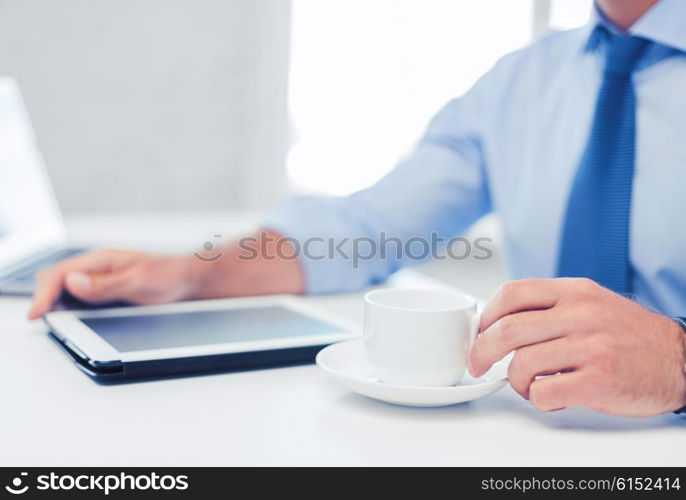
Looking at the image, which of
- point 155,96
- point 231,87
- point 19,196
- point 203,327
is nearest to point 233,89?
point 231,87

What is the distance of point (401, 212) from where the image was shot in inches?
42.9

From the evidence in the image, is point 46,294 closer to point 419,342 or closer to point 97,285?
point 97,285

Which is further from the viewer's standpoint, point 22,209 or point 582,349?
point 22,209

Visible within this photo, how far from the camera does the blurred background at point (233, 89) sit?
2.13m

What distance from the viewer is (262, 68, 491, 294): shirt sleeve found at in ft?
3.38

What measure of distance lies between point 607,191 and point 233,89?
68.3 inches

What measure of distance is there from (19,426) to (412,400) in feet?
0.88

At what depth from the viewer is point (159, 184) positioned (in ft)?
7.79

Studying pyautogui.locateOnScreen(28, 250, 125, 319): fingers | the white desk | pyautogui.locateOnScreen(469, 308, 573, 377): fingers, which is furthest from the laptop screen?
pyautogui.locateOnScreen(469, 308, 573, 377): fingers

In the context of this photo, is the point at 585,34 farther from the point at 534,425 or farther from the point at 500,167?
the point at 534,425

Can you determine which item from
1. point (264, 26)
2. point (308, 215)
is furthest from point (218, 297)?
point (264, 26)

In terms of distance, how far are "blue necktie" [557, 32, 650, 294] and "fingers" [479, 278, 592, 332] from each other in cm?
32
